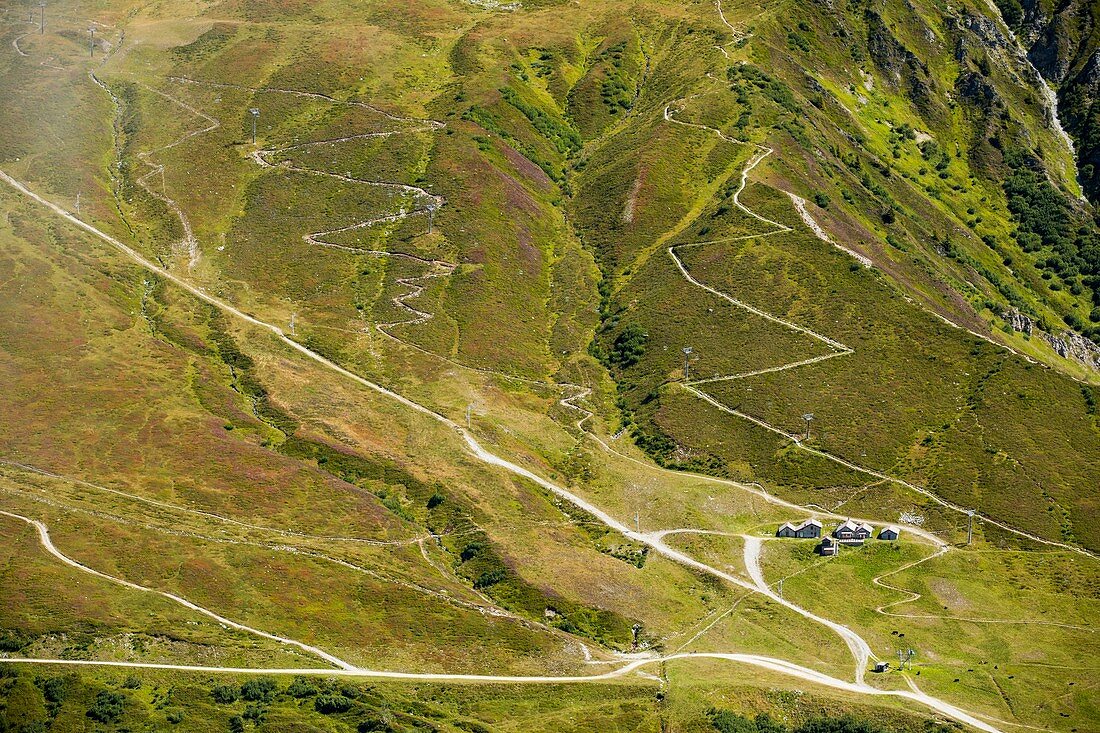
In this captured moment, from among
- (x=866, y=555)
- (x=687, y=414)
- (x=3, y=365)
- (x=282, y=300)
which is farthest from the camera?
(x=282, y=300)

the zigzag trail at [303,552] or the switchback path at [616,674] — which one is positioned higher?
the zigzag trail at [303,552]

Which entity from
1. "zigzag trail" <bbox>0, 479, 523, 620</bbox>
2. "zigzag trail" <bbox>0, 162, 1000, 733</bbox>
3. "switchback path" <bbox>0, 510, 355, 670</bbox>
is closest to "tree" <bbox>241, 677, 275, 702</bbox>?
"zigzag trail" <bbox>0, 162, 1000, 733</bbox>

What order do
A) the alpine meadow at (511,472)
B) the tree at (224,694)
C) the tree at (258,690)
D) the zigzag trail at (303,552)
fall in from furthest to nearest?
the zigzag trail at (303,552) → the alpine meadow at (511,472) → the tree at (258,690) → the tree at (224,694)

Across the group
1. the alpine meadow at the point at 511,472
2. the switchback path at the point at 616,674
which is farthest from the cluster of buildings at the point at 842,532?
the switchback path at the point at 616,674

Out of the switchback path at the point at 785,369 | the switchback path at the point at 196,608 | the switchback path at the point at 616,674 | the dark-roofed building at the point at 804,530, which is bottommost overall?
the switchback path at the point at 616,674

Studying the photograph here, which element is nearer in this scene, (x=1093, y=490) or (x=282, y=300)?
(x=1093, y=490)

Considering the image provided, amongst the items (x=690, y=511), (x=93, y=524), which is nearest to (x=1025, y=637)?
(x=690, y=511)

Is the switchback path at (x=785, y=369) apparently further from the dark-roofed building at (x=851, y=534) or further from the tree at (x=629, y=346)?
the tree at (x=629, y=346)

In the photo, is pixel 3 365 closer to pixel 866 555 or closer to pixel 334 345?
pixel 334 345
